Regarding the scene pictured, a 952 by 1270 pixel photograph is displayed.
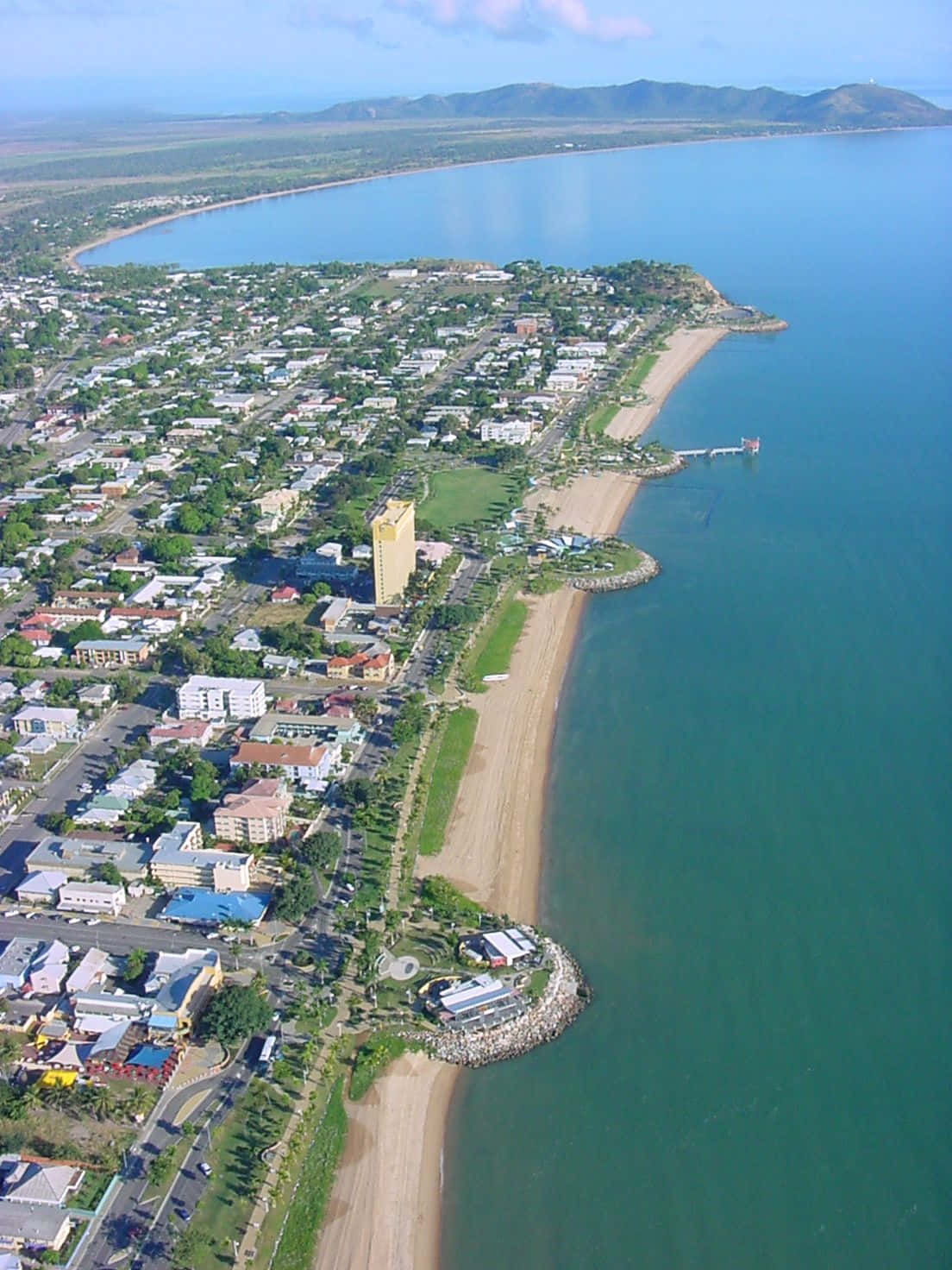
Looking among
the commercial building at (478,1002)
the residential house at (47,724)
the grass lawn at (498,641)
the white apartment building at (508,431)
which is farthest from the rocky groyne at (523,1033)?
the white apartment building at (508,431)

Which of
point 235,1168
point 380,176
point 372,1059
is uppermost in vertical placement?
point 380,176

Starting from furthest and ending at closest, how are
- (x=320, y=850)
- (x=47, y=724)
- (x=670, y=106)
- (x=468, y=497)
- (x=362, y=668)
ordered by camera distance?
(x=670, y=106)
(x=468, y=497)
(x=362, y=668)
(x=47, y=724)
(x=320, y=850)

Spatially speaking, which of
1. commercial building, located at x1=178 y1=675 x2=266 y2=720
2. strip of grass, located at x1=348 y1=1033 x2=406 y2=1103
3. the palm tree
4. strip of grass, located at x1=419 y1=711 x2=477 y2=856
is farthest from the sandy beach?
the palm tree

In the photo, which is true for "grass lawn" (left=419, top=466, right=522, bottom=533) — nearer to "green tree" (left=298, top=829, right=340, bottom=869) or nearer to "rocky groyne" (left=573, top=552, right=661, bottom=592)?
"rocky groyne" (left=573, top=552, right=661, bottom=592)

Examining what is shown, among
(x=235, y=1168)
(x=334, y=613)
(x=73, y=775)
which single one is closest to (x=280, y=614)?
(x=334, y=613)

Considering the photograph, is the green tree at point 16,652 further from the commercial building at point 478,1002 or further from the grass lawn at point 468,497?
the commercial building at point 478,1002

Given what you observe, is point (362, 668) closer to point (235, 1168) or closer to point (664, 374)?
point (235, 1168)

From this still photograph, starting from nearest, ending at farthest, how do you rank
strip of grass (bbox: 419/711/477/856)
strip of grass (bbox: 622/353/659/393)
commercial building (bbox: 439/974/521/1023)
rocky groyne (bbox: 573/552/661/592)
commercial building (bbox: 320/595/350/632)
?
commercial building (bbox: 439/974/521/1023) < strip of grass (bbox: 419/711/477/856) < commercial building (bbox: 320/595/350/632) < rocky groyne (bbox: 573/552/661/592) < strip of grass (bbox: 622/353/659/393)
